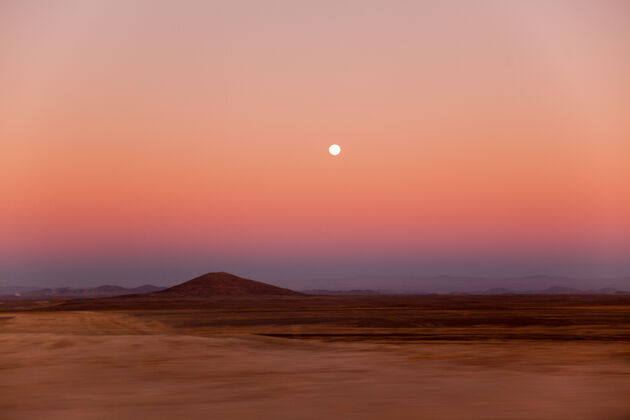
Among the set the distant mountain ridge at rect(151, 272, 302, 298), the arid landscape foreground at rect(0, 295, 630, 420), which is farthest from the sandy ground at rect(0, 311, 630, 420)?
the distant mountain ridge at rect(151, 272, 302, 298)

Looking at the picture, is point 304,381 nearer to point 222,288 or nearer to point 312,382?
point 312,382

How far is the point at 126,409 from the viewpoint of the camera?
819cm

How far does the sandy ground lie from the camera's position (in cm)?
802

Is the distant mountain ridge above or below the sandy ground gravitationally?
above

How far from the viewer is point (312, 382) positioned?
397 inches

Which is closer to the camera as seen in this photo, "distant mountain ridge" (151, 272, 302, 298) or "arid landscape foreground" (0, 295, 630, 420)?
"arid landscape foreground" (0, 295, 630, 420)

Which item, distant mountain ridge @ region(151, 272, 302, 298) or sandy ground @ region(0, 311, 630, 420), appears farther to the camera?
distant mountain ridge @ region(151, 272, 302, 298)

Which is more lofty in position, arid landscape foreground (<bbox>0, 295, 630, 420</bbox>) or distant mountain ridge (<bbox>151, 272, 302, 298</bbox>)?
distant mountain ridge (<bbox>151, 272, 302, 298</bbox>)

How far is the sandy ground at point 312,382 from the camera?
8016mm

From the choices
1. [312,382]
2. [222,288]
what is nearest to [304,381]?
[312,382]

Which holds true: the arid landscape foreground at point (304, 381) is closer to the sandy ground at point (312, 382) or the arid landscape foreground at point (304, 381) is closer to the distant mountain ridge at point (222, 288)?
the sandy ground at point (312, 382)

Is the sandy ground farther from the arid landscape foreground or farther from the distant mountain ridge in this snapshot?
the distant mountain ridge

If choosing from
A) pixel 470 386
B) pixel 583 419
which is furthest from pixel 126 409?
pixel 583 419

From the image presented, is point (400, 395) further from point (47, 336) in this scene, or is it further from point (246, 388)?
point (47, 336)
